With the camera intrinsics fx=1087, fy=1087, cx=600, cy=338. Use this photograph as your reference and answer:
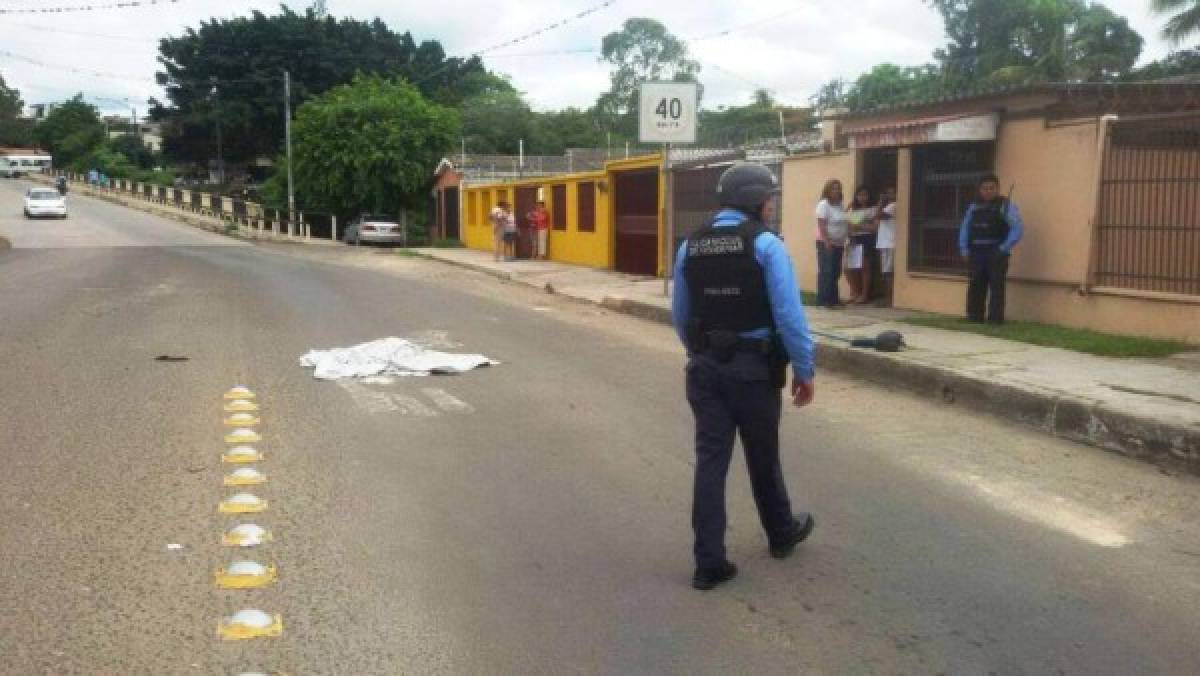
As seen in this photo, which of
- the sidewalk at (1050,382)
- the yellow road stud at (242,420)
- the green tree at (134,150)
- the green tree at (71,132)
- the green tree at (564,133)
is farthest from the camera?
the green tree at (71,132)

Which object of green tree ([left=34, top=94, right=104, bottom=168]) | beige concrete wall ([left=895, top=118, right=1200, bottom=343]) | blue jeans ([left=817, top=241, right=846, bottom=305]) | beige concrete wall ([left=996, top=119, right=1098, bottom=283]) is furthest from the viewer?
green tree ([left=34, top=94, right=104, bottom=168])

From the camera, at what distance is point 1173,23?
110 ft

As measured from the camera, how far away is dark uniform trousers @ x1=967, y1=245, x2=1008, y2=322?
35.6ft

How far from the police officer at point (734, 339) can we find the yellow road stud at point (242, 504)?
7.89ft

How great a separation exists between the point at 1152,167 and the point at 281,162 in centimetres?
4549

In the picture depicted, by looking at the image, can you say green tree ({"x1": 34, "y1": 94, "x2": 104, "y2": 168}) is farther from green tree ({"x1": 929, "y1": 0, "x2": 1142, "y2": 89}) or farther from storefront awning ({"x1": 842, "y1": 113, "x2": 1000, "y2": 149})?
storefront awning ({"x1": 842, "y1": 113, "x2": 1000, "y2": 149})

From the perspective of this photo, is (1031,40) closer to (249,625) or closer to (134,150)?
(249,625)

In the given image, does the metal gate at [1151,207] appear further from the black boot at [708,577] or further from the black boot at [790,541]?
the black boot at [708,577]

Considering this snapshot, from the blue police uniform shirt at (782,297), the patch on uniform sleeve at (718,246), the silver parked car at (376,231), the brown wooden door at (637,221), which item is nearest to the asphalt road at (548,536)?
the blue police uniform shirt at (782,297)

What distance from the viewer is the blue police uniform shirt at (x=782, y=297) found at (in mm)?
4352

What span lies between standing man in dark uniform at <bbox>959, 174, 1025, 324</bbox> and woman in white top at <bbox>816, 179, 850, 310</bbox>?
7.47 feet

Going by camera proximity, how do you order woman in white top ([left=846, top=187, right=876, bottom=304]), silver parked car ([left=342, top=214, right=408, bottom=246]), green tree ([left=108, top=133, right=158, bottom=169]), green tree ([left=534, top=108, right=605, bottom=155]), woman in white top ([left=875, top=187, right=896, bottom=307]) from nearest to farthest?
1. woman in white top ([left=875, top=187, right=896, bottom=307])
2. woman in white top ([left=846, top=187, right=876, bottom=304])
3. silver parked car ([left=342, top=214, right=408, bottom=246])
4. green tree ([left=534, top=108, right=605, bottom=155])
5. green tree ([left=108, top=133, right=158, bottom=169])

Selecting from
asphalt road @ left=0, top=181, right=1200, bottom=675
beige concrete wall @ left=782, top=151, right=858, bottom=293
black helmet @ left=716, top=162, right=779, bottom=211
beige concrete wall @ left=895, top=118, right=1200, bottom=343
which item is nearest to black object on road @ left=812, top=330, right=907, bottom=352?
asphalt road @ left=0, top=181, right=1200, bottom=675

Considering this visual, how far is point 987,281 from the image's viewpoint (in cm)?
1114
